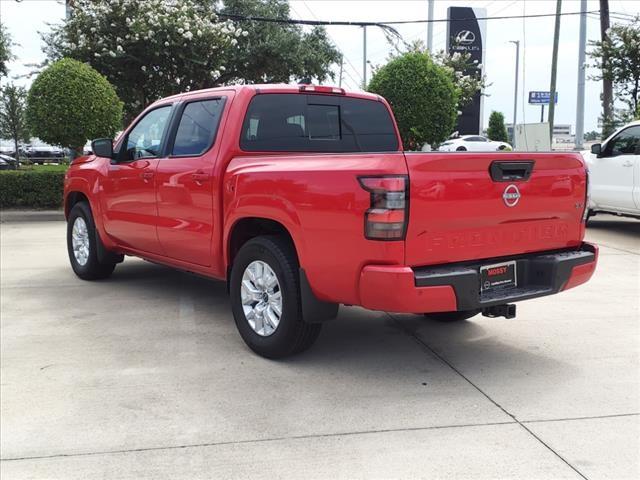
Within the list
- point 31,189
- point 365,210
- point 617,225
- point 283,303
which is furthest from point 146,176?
point 617,225

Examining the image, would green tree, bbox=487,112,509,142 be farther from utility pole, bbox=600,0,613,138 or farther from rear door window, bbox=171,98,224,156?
rear door window, bbox=171,98,224,156

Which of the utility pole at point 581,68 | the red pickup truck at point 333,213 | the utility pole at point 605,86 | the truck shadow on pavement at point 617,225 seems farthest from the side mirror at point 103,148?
the utility pole at point 581,68

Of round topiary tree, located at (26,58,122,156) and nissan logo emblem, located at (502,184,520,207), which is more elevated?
round topiary tree, located at (26,58,122,156)

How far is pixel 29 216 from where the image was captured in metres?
13.1

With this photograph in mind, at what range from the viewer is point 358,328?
214 inches

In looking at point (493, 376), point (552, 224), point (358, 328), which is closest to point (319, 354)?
point (358, 328)

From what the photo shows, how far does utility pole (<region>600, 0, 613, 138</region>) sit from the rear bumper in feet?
54.5

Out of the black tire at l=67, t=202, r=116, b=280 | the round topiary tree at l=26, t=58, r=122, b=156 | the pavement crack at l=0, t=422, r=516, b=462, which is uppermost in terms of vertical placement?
the round topiary tree at l=26, t=58, r=122, b=156

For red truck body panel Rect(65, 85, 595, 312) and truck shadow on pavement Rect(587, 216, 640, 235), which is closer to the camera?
red truck body panel Rect(65, 85, 595, 312)

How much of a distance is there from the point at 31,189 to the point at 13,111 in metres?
13.8

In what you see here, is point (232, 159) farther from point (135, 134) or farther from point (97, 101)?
point (97, 101)

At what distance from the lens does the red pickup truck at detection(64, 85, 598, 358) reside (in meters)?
3.72

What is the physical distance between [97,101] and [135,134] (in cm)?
823

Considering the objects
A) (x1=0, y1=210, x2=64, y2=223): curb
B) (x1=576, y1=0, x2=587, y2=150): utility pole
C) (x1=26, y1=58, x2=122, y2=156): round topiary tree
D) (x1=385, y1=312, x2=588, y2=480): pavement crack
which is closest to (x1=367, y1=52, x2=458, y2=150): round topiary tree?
(x1=26, y1=58, x2=122, y2=156): round topiary tree
